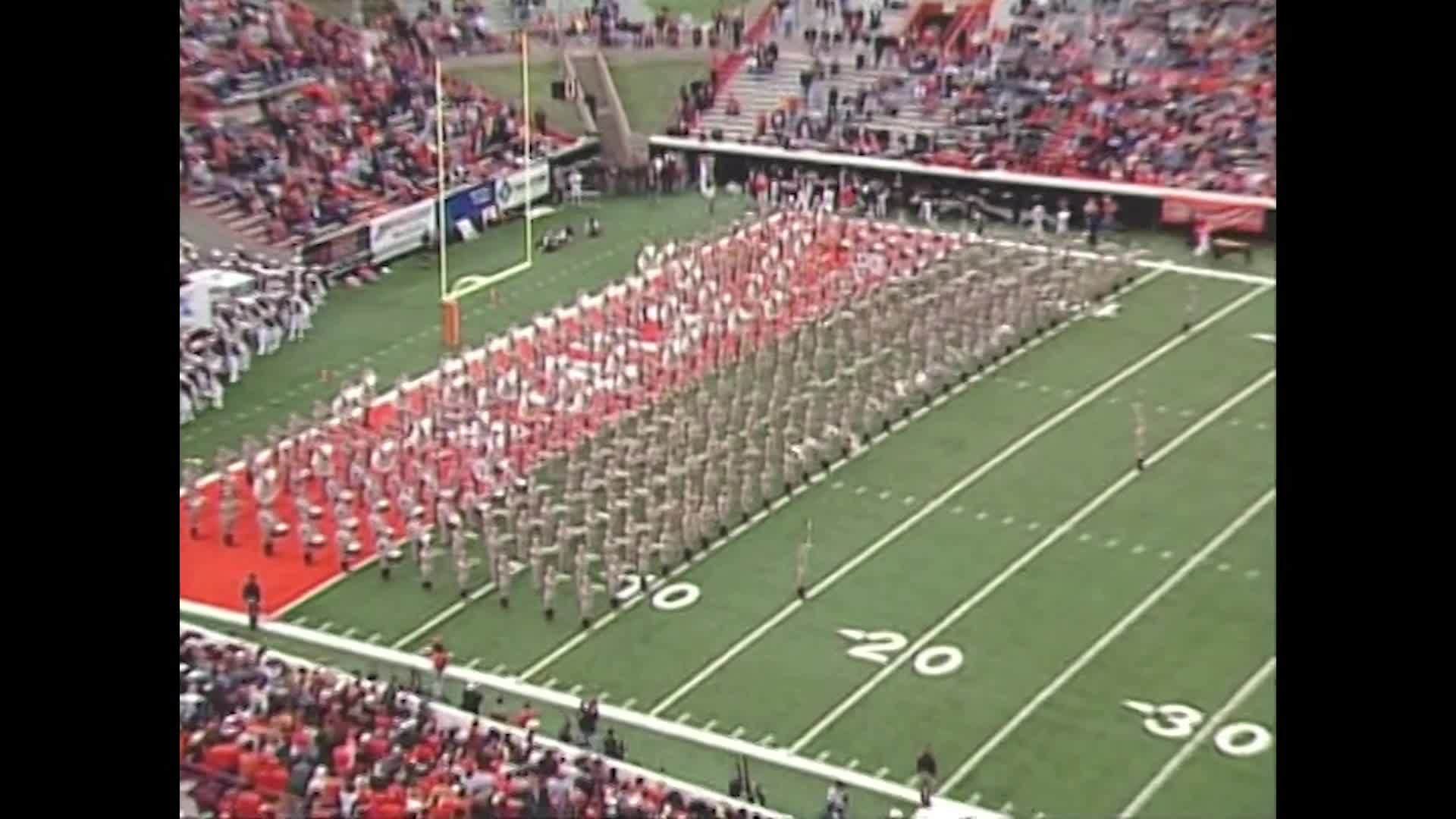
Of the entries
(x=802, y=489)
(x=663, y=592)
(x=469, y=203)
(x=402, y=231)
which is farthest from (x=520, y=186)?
(x=663, y=592)

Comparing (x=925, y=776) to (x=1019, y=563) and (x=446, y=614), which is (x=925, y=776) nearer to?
(x=1019, y=563)

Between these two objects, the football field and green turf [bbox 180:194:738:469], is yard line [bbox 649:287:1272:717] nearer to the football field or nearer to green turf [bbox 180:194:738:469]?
the football field

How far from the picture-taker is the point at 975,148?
1527cm

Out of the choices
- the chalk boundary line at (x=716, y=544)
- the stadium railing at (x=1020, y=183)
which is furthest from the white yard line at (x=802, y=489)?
the stadium railing at (x=1020, y=183)

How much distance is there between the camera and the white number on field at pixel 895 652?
325 inches

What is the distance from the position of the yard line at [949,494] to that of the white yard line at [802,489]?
0.31m

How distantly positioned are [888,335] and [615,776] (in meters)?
4.33

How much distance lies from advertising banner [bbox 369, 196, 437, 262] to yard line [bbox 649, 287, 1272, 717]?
4.20 m

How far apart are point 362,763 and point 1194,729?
8.58 feet

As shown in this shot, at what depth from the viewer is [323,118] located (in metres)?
14.6

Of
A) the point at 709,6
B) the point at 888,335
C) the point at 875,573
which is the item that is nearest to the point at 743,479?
the point at 875,573

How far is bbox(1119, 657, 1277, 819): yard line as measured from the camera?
7.38m

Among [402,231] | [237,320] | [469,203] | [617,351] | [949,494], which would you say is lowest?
[949,494]
